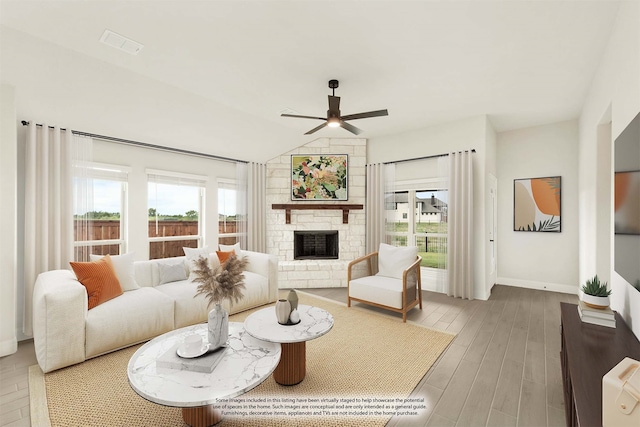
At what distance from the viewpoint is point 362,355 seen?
2656mm

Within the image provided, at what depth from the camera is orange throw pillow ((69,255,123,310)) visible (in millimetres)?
2754

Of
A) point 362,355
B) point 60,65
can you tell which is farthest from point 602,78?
point 60,65

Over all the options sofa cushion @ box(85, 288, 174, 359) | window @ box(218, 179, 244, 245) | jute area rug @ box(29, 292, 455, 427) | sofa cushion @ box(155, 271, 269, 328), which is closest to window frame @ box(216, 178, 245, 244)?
window @ box(218, 179, 244, 245)

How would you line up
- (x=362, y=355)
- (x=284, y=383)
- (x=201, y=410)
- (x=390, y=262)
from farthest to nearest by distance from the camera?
(x=390, y=262)
(x=362, y=355)
(x=284, y=383)
(x=201, y=410)

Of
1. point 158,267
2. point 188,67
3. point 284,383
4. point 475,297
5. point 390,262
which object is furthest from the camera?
point 475,297

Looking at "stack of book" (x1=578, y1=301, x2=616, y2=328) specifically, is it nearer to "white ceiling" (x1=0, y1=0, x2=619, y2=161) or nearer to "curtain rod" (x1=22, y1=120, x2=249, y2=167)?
"white ceiling" (x1=0, y1=0, x2=619, y2=161)

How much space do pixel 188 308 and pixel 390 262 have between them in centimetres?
267

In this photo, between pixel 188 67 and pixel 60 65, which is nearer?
pixel 60 65

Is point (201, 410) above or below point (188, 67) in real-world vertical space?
below

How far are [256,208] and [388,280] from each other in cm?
286

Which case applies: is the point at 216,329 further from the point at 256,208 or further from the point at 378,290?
the point at 256,208

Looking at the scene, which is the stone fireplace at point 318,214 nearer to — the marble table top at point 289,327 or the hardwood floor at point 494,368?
the hardwood floor at point 494,368

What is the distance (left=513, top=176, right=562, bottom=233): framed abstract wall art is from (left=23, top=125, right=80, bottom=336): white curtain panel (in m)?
6.70

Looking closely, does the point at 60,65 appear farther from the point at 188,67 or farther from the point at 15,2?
the point at 188,67
